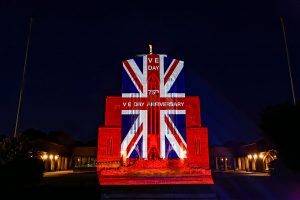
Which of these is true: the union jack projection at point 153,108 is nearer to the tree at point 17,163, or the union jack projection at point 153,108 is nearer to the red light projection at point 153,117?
the red light projection at point 153,117

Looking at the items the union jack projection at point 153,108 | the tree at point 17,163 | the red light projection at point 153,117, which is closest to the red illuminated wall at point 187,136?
the red light projection at point 153,117

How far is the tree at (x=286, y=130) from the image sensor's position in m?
19.4

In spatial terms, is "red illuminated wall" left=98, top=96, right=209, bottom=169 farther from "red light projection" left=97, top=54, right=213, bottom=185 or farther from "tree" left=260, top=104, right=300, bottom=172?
"tree" left=260, top=104, right=300, bottom=172

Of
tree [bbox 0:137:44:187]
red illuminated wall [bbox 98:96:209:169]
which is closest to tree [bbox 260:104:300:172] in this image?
tree [bbox 0:137:44:187]

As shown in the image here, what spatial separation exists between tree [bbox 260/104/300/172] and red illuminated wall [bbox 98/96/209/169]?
23.8 meters

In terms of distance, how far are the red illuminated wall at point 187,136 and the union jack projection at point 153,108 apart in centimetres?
620

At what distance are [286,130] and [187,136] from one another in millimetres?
26373

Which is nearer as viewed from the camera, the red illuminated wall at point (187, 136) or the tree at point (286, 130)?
the tree at point (286, 130)

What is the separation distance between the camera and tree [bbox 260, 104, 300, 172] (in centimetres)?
1938

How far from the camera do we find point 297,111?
1955 cm

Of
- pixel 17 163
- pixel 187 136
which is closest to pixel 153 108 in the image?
pixel 187 136

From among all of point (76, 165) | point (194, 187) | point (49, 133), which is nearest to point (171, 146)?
point (194, 187)

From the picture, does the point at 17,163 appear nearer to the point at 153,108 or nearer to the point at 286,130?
the point at 286,130

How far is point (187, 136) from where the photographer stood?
45.6 m
